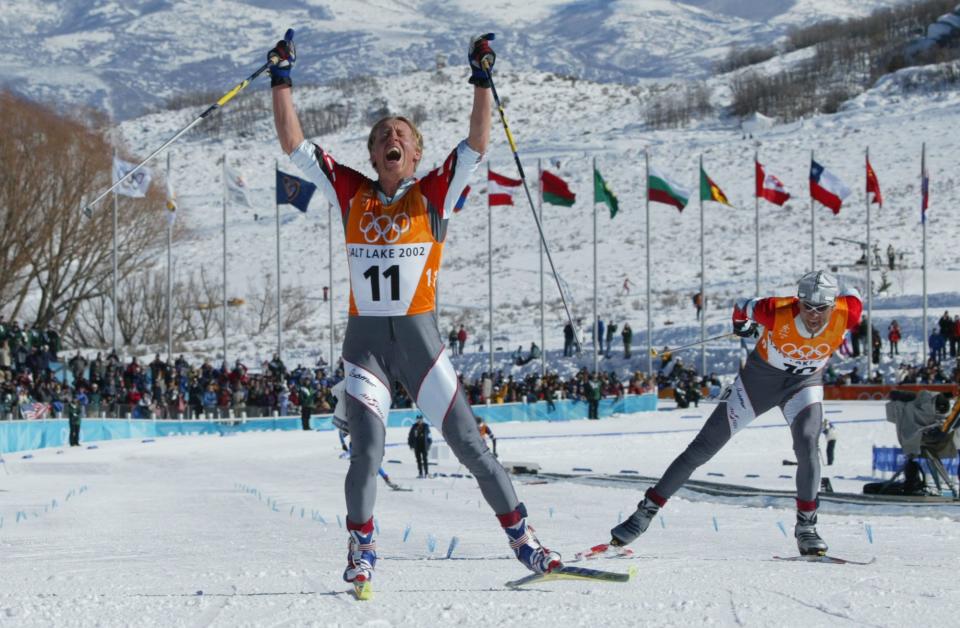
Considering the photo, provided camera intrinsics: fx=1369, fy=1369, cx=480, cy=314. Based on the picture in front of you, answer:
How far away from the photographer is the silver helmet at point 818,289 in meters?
9.15

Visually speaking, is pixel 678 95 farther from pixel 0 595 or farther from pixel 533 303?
pixel 0 595

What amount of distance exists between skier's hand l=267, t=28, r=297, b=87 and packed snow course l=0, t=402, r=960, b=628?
276 cm

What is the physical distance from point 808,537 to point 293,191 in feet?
108

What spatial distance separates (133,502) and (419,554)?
8499 millimetres

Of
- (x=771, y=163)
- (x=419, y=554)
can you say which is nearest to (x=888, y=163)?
(x=771, y=163)

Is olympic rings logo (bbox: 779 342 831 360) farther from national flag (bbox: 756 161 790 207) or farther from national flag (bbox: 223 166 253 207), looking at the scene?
national flag (bbox: 756 161 790 207)

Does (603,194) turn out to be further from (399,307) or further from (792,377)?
(399,307)

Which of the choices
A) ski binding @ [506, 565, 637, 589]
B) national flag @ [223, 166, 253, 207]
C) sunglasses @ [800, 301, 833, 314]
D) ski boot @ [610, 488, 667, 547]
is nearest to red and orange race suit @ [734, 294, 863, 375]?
Result: sunglasses @ [800, 301, 833, 314]

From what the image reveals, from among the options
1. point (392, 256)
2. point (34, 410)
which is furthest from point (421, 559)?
point (34, 410)

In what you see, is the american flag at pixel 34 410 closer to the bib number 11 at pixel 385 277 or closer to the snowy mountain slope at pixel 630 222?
the snowy mountain slope at pixel 630 222

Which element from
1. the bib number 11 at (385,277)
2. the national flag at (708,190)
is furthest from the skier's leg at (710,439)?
the national flag at (708,190)

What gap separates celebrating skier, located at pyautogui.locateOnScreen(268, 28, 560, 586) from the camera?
721 cm

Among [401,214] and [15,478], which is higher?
[401,214]

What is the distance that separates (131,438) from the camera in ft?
113
